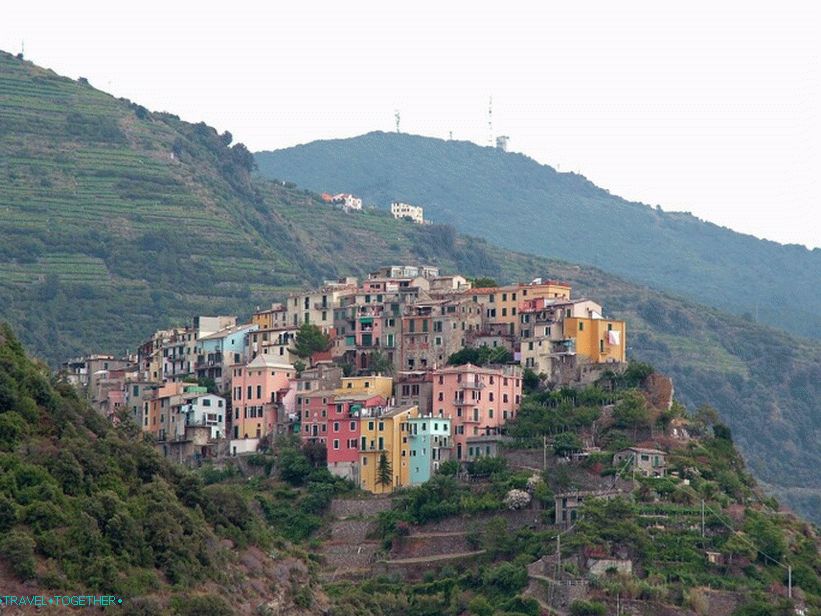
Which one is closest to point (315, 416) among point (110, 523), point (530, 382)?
point (530, 382)

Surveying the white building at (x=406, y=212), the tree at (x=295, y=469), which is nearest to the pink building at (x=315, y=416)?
the tree at (x=295, y=469)

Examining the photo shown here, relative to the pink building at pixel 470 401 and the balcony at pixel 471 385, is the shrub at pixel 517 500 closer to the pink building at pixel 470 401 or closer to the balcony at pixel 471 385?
the pink building at pixel 470 401

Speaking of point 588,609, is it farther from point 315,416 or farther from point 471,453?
point 315,416

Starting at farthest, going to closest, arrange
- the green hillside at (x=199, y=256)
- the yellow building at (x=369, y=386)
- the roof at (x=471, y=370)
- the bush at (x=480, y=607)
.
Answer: the green hillside at (x=199, y=256)
the yellow building at (x=369, y=386)
the roof at (x=471, y=370)
the bush at (x=480, y=607)

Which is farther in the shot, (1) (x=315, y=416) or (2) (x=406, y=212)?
(2) (x=406, y=212)

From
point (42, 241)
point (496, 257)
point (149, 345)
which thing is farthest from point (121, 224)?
point (149, 345)

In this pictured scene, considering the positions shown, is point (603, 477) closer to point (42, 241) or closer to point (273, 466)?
point (273, 466)
